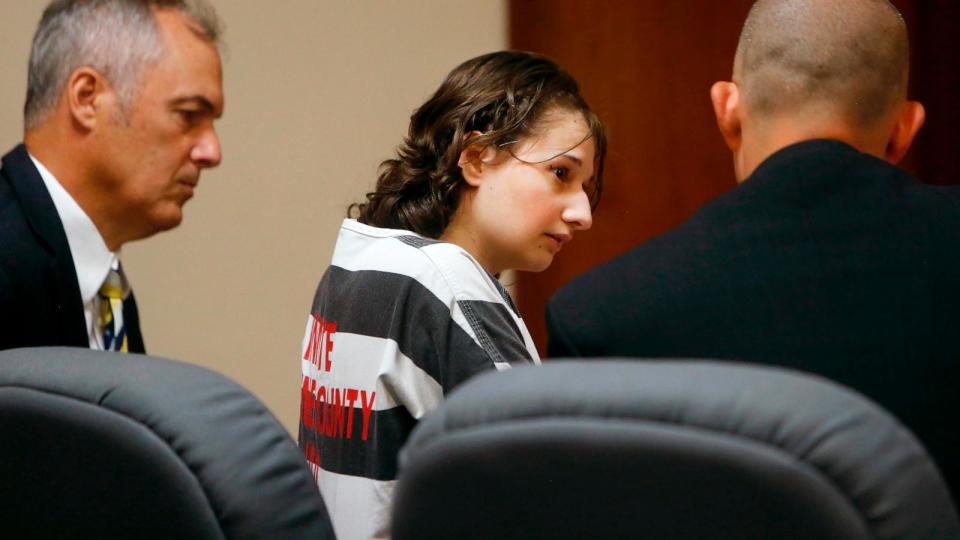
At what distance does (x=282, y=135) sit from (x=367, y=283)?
1.59m

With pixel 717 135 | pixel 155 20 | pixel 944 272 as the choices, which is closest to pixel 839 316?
pixel 944 272

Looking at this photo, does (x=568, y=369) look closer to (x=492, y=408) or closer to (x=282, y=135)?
(x=492, y=408)

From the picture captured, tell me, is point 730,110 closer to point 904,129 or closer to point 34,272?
point 904,129

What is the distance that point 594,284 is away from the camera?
97 cm

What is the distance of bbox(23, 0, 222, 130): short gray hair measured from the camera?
1.13 m

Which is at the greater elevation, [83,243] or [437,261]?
[83,243]

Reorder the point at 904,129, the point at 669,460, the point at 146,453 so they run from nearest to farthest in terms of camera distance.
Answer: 1. the point at 669,460
2. the point at 146,453
3. the point at 904,129

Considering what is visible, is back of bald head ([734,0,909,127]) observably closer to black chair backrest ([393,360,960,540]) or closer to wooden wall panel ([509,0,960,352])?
black chair backrest ([393,360,960,540])

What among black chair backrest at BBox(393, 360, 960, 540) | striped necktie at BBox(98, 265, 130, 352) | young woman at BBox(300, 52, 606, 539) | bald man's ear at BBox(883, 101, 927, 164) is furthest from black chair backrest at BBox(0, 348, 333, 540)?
bald man's ear at BBox(883, 101, 927, 164)

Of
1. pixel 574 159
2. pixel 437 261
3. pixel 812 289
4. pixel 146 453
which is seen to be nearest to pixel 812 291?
pixel 812 289

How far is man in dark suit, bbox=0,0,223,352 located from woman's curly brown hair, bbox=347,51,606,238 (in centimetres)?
63

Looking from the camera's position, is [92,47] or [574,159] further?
[574,159]

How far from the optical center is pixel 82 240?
112cm

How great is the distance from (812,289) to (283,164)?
2.26 meters
